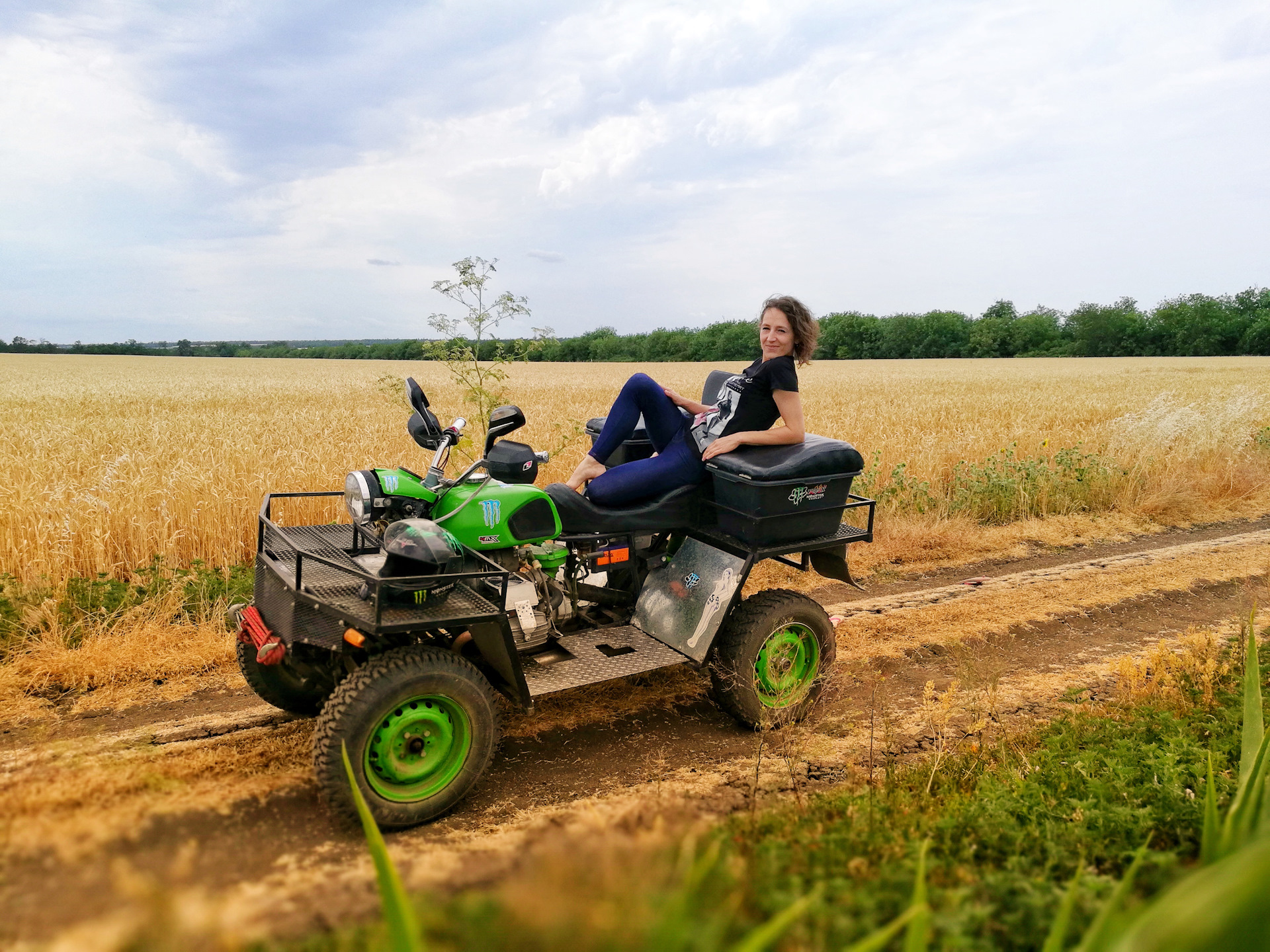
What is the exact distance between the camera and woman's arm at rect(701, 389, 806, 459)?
471 centimetres

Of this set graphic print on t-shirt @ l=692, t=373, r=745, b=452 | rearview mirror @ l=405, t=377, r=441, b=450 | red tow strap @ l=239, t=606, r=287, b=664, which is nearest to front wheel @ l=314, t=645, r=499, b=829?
red tow strap @ l=239, t=606, r=287, b=664

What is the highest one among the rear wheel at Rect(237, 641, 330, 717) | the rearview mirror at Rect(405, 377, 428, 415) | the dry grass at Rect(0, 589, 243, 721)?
the rearview mirror at Rect(405, 377, 428, 415)

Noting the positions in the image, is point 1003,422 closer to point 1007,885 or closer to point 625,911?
point 1007,885

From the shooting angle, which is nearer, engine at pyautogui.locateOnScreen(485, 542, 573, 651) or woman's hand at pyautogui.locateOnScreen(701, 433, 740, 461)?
engine at pyautogui.locateOnScreen(485, 542, 573, 651)

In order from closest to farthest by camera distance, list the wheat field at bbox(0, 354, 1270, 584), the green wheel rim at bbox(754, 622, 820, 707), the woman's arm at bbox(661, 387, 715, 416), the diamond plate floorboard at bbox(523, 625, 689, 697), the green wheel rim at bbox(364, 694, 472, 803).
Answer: the green wheel rim at bbox(364, 694, 472, 803) → the diamond plate floorboard at bbox(523, 625, 689, 697) → the green wheel rim at bbox(754, 622, 820, 707) → the woman's arm at bbox(661, 387, 715, 416) → the wheat field at bbox(0, 354, 1270, 584)

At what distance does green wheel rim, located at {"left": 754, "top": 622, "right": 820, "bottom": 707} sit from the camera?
4625 millimetres

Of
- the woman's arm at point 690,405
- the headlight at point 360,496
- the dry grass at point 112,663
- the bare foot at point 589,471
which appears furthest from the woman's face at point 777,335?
the dry grass at point 112,663

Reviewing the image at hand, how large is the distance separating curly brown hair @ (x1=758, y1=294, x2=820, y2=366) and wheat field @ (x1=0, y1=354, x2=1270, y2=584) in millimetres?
3350

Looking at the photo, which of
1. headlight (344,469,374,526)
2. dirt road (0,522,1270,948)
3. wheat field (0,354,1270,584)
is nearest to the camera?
dirt road (0,522,1270,948)

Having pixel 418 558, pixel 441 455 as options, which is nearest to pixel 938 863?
pixel 418 558

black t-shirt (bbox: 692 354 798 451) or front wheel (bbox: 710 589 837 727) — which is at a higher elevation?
black t-shirt (bbox: 692 354 798 451)

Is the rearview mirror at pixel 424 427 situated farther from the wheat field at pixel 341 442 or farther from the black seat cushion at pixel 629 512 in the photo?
the wheat field at pixel 341 442

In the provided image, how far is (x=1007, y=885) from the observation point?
2.16 metres

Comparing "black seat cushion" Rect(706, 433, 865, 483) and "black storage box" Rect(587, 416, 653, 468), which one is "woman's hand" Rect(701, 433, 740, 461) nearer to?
"black seat cushion" Rect(706, 433, 865, 483)
